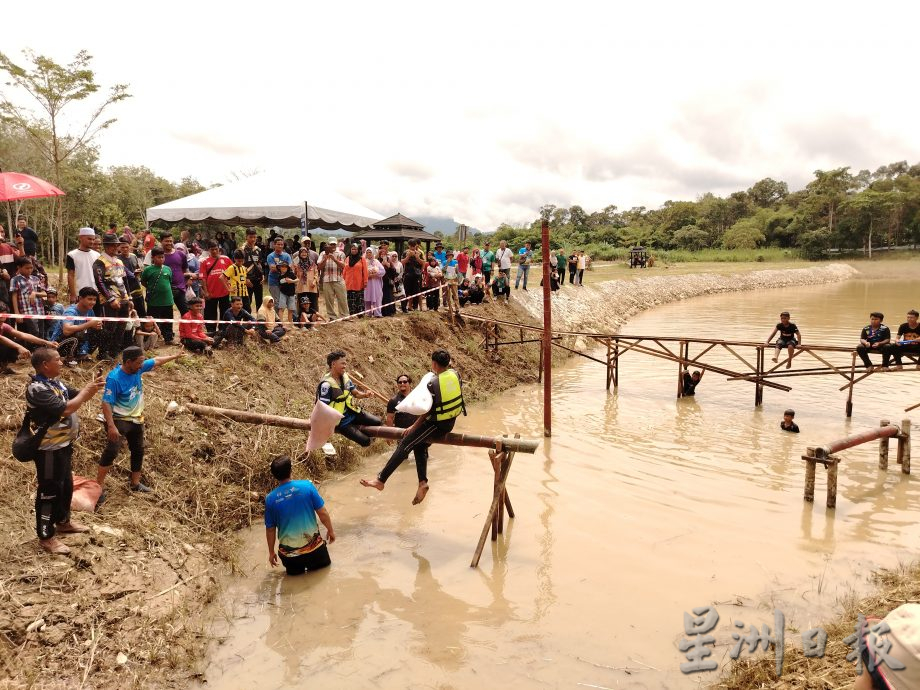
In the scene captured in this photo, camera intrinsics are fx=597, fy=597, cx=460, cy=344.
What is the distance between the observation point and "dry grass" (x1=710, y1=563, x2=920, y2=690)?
14.9ft

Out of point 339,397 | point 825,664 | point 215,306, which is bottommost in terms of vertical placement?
point 825,664

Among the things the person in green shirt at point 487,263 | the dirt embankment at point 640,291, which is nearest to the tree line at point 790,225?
the dirt embankment at point 640,291

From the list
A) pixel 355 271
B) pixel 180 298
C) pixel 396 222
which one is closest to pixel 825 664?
pixel 180 298

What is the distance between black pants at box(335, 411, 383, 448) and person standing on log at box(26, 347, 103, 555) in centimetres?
306

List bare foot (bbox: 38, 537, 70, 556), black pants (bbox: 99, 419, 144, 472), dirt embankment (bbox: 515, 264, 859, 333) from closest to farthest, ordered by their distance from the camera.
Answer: bare foot (bbox: 38, 537, 70, 556) → black pants (bbox: 99, 419, 144, 472) → dirt embankment (bbox: 515, 264, 859, 333)

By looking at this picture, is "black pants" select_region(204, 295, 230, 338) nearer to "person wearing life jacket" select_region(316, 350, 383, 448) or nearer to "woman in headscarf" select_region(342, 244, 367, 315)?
"woman in headscarf" select_region(342, 244, 367, 315)

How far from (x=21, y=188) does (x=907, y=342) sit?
17838 mm

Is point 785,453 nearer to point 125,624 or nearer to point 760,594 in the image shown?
point 760,594

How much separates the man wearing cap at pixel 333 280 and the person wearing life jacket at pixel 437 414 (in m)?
6.97

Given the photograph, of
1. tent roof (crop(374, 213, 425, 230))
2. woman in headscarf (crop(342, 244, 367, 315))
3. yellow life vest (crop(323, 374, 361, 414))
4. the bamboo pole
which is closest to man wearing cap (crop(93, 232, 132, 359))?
the bamboo pole

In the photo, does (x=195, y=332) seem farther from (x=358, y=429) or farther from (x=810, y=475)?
(x=810, y=475)

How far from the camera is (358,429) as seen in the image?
8156mm

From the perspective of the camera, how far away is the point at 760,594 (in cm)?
670

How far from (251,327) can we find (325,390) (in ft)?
13.6
